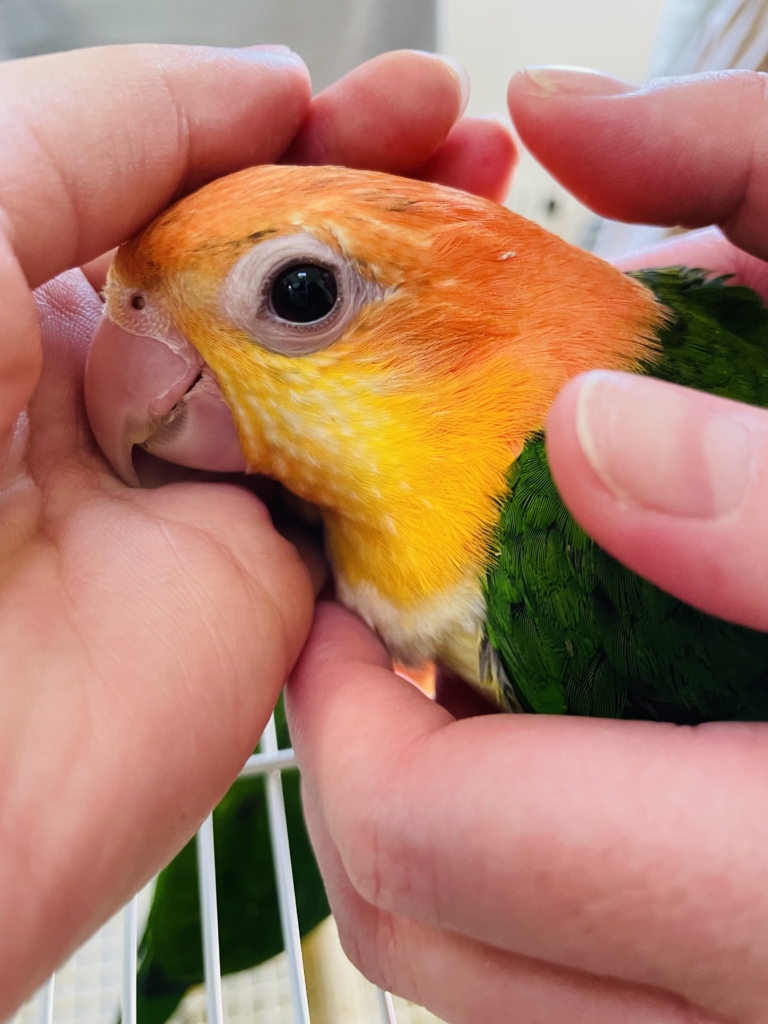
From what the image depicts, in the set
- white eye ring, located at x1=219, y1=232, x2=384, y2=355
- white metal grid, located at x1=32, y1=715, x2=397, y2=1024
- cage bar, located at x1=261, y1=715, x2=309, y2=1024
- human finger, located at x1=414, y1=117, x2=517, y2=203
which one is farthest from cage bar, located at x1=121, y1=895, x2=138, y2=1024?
human finger, located at x1=414, y1=117, x2=517, y2=203

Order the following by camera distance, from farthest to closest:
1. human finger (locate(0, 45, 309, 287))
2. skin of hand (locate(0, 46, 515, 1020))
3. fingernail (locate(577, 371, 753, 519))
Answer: human finger (locate(0, 45, 309, 287))
skin of hand (locate(0, 46, 515, 1020))
fingernail (locate(577, 371, 753, 519))

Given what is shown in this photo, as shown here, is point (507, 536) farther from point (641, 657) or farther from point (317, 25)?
point (317, 25)

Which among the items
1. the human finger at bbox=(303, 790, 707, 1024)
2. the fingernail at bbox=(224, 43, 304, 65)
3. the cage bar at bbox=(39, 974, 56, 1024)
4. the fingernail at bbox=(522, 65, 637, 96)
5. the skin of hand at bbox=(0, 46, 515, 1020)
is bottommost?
the cage bar at bbox=(39, 974, 56, 1024)

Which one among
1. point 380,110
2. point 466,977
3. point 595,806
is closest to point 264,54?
point 380,110

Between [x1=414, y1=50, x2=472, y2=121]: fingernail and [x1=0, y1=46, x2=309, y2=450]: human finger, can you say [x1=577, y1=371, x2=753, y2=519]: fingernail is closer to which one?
[x1=0, y1=46, x2=309, y2=450]: human finger

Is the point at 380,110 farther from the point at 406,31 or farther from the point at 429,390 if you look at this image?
the point at 406,31

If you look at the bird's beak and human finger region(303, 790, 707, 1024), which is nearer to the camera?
human finger region(303, 790, 707, 1024)

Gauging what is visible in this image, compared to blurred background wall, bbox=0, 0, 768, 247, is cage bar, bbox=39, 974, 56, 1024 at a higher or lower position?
lower
